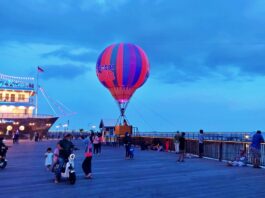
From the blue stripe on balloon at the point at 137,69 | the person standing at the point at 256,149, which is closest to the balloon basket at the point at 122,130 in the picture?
the blue stripe on balloon at the point at 137,69

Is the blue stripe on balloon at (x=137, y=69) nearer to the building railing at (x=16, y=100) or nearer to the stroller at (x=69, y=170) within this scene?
→ the building railing at (x=16, y=100)

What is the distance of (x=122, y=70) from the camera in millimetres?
45094

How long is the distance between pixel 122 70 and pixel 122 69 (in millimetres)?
117

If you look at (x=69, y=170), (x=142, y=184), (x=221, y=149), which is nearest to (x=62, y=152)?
(x=69, y=170)

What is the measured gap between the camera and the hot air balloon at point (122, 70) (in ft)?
149

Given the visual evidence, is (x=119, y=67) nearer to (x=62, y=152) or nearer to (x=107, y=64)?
(x=107, y=64)

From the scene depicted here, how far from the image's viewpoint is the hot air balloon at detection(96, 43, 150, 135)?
149 feet

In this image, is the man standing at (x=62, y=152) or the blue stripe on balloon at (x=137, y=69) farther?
the blue stripe on balloon at (x=137, y=69)

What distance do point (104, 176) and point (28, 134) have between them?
5588 centimetres

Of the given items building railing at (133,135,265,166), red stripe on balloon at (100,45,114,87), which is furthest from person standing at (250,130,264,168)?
red stripe on balloon at (100,45,114,87)

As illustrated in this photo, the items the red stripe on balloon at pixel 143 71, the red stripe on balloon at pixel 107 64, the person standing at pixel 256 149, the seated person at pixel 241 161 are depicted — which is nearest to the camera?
the person standing at pixel 256 149

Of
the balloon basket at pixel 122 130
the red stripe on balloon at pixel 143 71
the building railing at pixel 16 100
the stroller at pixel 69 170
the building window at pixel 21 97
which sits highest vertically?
the red stripe on balloon at pixel 143 71

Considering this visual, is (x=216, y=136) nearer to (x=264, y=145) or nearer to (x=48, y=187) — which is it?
(x=264, y=145)

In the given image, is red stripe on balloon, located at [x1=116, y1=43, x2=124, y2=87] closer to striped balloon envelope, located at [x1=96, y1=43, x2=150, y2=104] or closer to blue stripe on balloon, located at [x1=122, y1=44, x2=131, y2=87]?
striped balloon envelope, located at [x1=96, y1=43, x2=150, y2=104]
